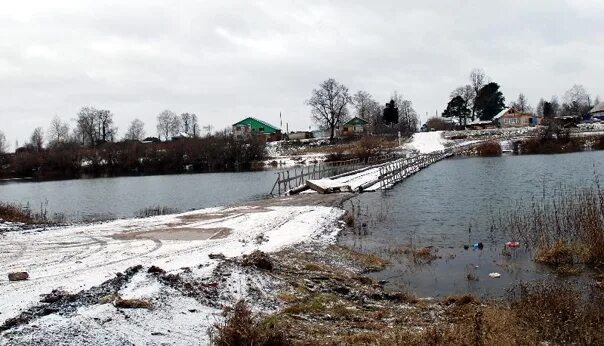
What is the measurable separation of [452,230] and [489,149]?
202 ft

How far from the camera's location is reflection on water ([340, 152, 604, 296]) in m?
13.7

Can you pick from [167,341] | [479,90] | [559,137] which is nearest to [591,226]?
[167,341]

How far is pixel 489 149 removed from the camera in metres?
78.1

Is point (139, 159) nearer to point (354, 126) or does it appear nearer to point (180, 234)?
point (354, 126)

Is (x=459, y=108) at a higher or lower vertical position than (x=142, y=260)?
higher

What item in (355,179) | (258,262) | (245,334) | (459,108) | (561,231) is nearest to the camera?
(245,334)

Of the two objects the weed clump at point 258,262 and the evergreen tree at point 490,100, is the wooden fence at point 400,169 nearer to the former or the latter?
the weed clump at point 258,262

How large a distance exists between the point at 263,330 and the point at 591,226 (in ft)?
39.1

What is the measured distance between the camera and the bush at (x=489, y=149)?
77119mm

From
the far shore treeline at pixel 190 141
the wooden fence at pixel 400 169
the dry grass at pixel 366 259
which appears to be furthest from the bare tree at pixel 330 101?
the dry grass at pixel 366 259

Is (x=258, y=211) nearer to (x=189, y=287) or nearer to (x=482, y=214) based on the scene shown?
(x=482, y=214)

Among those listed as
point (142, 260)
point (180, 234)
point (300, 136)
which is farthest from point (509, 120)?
point (142, 260)

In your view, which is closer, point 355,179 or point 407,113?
point 355,179

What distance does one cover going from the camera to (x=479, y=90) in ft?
436
